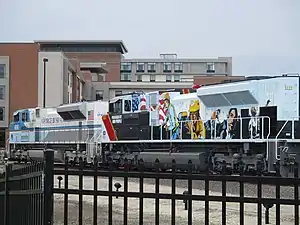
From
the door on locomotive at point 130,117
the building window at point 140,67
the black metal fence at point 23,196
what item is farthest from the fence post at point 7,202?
the building window at point 140,67

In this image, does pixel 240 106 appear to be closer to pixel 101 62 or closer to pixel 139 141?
pixel 139 141

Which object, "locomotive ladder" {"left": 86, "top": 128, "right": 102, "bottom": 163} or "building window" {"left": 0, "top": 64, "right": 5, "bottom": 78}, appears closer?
"locomotive ladder" {"left": 86, "top": 128, "right": 102, "bottom": 163}

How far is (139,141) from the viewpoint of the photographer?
25391 mm

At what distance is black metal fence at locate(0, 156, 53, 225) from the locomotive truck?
7.46 metres

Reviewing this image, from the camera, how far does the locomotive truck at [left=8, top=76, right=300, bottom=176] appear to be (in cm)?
1878

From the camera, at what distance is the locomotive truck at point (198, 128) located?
1878 cm

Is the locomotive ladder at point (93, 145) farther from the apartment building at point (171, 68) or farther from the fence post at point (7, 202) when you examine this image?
the apartment building at point (171, 68)

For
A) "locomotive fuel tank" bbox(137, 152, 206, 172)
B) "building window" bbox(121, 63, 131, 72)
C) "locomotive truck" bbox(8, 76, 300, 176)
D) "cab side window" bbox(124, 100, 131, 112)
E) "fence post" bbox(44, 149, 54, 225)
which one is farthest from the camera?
"building window" bbox(121, 63, 131, 72)

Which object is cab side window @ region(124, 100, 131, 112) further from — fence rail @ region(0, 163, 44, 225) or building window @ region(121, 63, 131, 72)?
building window @ region(121, 63, 131, 72)

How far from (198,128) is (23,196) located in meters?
16.7

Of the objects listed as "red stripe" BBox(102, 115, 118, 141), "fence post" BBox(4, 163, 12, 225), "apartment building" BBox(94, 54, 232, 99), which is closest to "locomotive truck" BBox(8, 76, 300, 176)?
"red stripe" BBox(102, 115, 118, 141)

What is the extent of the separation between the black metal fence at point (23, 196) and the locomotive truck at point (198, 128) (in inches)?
294

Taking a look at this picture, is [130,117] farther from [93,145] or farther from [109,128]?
[93,145]

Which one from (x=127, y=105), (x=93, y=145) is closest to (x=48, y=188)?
(x=127, y=105)
